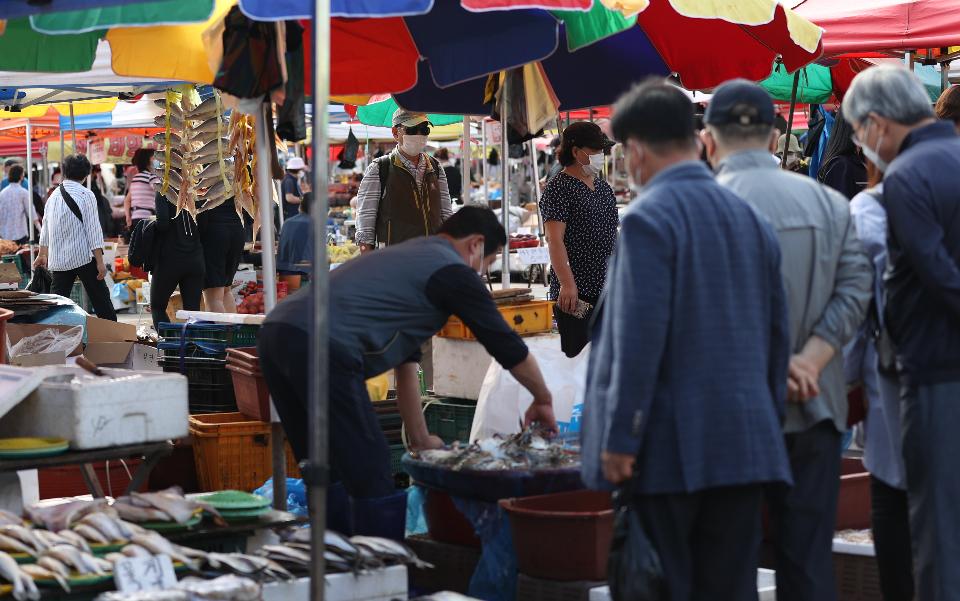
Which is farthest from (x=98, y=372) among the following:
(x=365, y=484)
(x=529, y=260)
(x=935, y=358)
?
(x=529, y=260)

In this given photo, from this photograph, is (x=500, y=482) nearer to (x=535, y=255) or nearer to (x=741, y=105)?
(x=741, y=105)

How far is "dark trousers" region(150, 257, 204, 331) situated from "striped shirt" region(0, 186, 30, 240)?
965cm

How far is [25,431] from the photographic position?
4.99 m

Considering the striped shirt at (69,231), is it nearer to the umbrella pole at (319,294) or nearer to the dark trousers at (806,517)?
the umbrella pole at (319,294)

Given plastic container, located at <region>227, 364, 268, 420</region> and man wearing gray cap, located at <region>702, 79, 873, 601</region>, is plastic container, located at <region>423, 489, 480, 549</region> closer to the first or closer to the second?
plastic container, located at <region>227, 364, 268, 420</region>

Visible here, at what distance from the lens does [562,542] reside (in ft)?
15.2

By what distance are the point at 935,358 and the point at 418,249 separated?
1.86 meters

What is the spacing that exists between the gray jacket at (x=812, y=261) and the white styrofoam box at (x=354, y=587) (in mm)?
1499

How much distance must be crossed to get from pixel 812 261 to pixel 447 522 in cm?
208

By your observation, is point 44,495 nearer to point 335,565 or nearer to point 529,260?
point 335,565

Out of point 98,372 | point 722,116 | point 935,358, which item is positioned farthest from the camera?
point 98,372

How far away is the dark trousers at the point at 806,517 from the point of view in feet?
12.4

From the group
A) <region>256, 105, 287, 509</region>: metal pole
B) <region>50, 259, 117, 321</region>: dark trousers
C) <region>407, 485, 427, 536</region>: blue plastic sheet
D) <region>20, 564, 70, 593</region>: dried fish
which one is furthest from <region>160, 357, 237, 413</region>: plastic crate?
<region>50, 259, 117, 321</region>: dark trousers

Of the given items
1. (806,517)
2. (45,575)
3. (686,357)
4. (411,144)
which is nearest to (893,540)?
(806,517)
